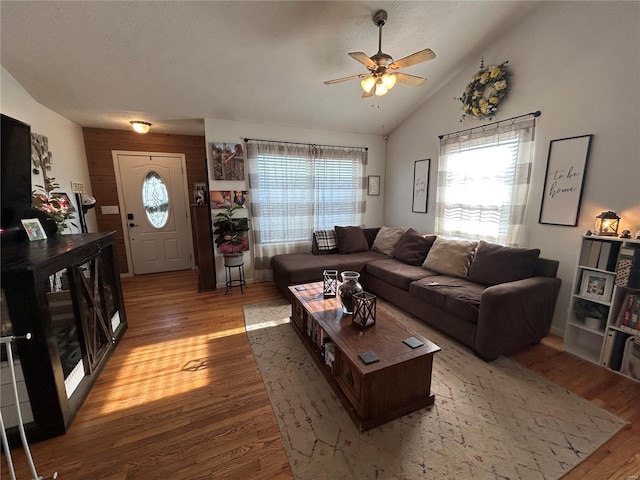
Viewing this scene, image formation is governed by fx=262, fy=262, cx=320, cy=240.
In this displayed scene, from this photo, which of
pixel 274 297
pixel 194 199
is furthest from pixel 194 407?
pixel 194 199

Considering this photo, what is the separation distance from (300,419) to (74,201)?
152 inches

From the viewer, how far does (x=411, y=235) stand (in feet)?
11.9

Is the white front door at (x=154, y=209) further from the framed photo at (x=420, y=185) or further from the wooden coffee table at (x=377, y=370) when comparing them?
the framed photo at (x=420, y=185)

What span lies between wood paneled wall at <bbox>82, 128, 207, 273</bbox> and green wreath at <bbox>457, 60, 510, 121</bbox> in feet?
13.2

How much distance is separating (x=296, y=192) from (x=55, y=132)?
296cm

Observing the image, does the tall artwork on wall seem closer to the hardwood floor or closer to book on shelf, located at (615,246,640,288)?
the hardwood floor

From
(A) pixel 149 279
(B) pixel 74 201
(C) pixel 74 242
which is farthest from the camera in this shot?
(A) pixel 149 279

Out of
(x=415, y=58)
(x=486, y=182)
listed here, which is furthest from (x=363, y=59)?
(x=486, y=182)

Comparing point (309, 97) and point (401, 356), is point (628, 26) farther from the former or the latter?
point (401, 356)

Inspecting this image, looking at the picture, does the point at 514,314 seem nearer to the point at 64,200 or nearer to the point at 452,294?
the point at 452,294

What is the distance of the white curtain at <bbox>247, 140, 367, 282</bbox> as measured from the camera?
3.82m

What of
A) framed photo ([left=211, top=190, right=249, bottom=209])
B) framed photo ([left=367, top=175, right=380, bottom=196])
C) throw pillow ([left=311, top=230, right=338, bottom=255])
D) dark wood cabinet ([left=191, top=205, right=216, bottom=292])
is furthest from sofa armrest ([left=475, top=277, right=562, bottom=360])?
dark wood cabinet ([left=191, top=205, right=216, bottom=292])

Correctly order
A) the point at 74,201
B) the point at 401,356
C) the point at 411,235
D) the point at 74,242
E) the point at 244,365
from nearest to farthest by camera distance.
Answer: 1. the point at 401,356
2. the point at 74,242
3. the point at 244,365
4. the point at 74,201
5. the point at 411,235

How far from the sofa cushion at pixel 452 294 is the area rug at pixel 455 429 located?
0.42 metres
